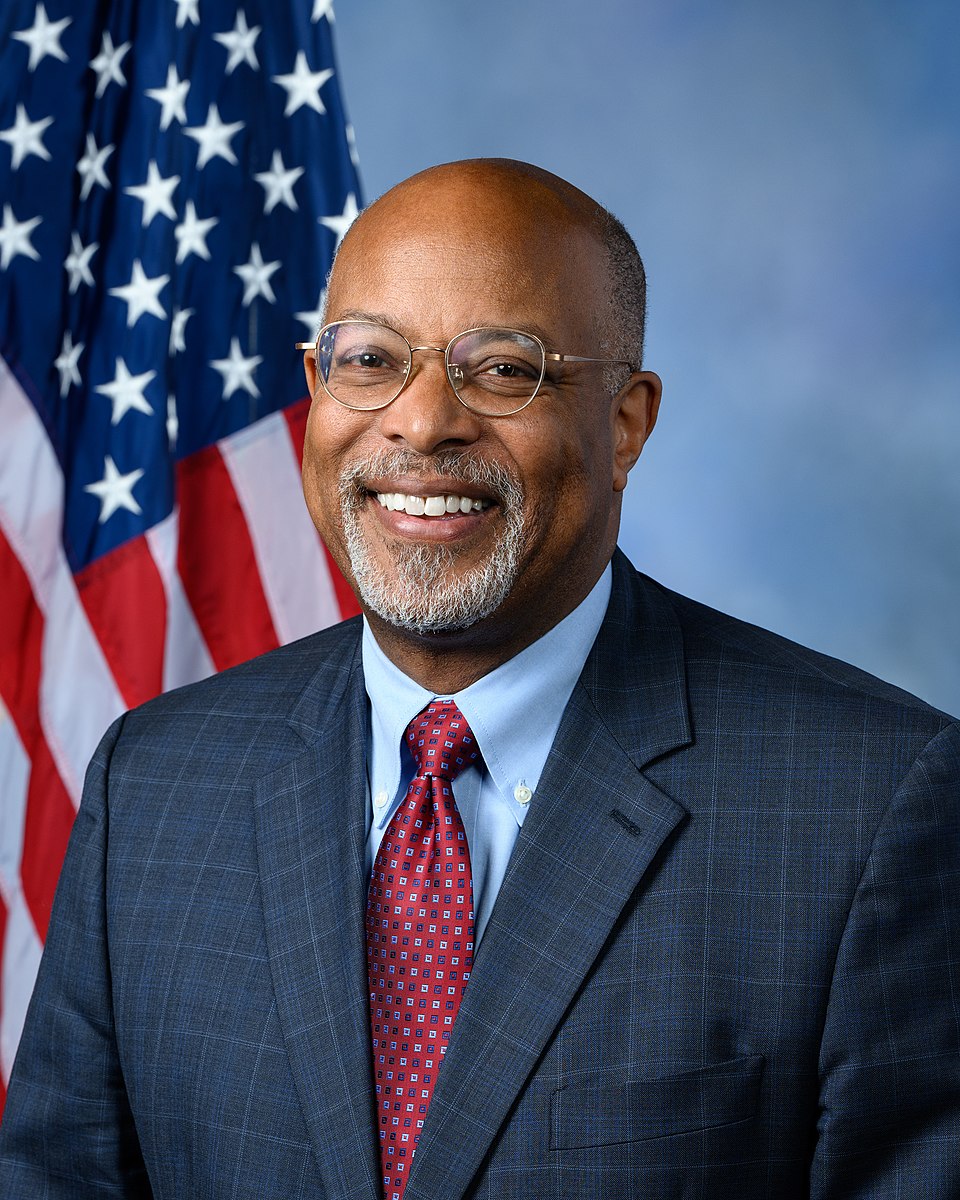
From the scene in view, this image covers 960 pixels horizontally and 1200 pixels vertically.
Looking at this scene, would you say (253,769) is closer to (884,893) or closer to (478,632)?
(478,632)

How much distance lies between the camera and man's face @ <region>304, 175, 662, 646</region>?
1.97 m

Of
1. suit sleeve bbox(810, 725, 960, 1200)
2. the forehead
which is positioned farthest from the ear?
suit sleeve bbox(810, 725, 960, 1200)

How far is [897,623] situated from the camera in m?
3.99

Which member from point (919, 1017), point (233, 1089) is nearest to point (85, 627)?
point (233, 1089)

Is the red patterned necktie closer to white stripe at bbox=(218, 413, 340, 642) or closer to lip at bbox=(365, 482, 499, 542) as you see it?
lip at bbox=(365, 482, 499, 542)

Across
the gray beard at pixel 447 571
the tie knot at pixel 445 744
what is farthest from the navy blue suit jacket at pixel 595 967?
the gray beard at pixel 447 571

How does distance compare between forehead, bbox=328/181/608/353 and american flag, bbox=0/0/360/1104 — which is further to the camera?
american flag, bbox=0/0/360/1104

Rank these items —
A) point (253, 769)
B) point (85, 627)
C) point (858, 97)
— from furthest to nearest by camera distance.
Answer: point (858, 97)
point (85, 627)
point (253, 769)

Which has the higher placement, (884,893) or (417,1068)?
(884,893)

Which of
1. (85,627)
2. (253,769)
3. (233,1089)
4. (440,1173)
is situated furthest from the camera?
(85,627)

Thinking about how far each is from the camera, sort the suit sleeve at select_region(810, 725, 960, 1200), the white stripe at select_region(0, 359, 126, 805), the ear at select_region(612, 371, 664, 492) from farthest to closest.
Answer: the white stripe at select_region(0, 359, 126, 805) < the ear at select_region(612, 371, 664, 492) < the suit sleeve at select_region(810, 725, 960, 1200)

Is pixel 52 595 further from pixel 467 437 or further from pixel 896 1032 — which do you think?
pixel 896 1032

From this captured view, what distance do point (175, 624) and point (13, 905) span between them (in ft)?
2.39

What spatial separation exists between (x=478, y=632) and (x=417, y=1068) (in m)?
0.57
